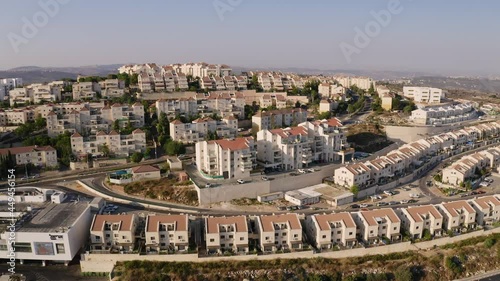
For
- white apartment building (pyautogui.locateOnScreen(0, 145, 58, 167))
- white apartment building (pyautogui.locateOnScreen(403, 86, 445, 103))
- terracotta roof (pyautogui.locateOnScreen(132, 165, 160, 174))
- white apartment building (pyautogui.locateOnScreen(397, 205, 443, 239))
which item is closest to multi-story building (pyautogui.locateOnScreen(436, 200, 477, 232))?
white apartment building (pyautogui.locateOnScreen(397, 205, 443, 239))

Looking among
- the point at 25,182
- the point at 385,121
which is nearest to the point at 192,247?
the point at 25,182

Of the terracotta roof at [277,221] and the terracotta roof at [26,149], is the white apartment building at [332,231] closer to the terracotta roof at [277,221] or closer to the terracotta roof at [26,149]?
the terracotta roof at [277,221]

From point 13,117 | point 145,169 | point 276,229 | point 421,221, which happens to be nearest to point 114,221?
point 145,169

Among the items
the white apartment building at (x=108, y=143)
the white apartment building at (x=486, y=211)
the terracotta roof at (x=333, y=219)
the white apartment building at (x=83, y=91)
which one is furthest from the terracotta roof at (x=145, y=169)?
the white apartment building at (x=486, y=211)

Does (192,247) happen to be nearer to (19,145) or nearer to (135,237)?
(135,237)

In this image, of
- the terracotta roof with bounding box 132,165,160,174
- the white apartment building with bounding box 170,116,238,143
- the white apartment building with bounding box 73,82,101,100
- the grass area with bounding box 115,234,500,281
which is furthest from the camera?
the white apartment building with bounding box 73,82,101,100

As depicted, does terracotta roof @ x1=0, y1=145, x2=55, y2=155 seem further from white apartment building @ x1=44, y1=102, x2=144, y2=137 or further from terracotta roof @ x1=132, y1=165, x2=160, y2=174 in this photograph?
terracotta roof @ x1=132, y1=165, x2=160, y2=174
